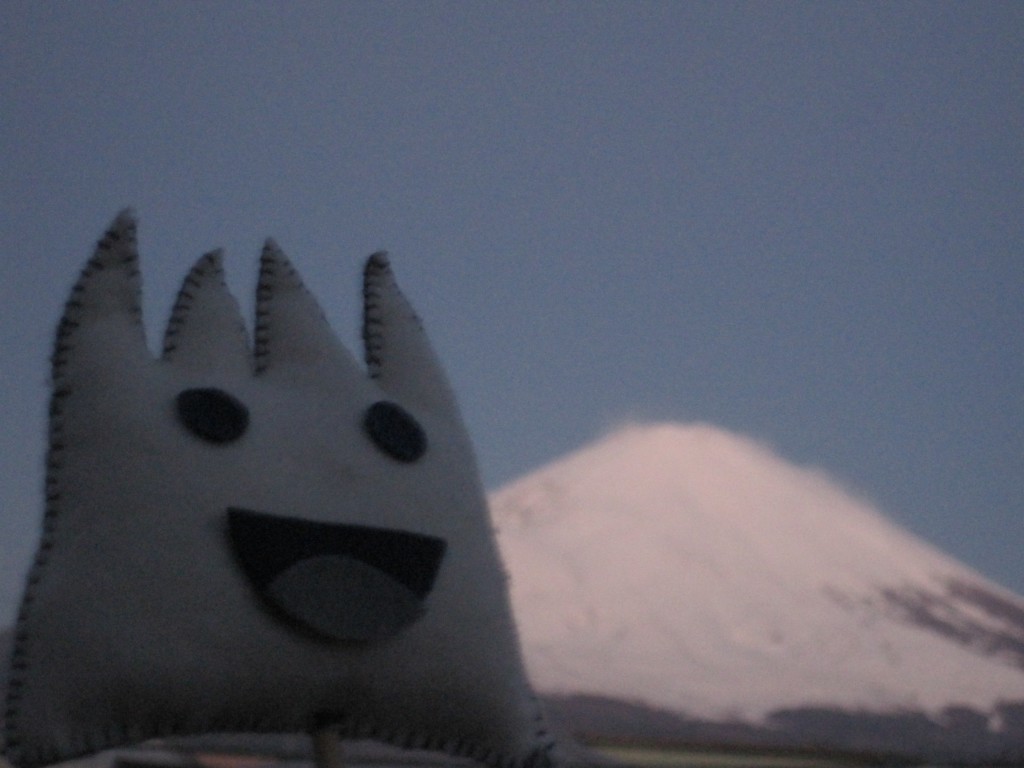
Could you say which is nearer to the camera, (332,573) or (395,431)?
(332,573)

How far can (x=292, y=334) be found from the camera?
181 cm

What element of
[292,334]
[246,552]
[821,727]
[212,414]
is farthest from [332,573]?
[821,727]

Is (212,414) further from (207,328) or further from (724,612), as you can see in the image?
(724,612)

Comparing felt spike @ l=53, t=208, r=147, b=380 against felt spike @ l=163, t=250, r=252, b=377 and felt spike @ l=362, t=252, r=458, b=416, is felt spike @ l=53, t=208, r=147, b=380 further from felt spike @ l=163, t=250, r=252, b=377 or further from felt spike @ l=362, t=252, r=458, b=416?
felt spike @ l=362, t=252, r=458, b=416

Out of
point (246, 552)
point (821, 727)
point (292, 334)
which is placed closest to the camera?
point (246, 552)

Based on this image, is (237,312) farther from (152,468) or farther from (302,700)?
(302,700)

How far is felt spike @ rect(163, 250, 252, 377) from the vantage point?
1.70 metres

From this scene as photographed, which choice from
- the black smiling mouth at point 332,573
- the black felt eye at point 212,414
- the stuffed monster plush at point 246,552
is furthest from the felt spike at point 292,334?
the black smiling mouth at point 332,573

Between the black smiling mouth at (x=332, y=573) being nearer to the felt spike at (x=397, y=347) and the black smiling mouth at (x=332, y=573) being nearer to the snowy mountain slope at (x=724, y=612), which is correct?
the felt spike at (x=397, y=347)

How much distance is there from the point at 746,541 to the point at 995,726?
327cm

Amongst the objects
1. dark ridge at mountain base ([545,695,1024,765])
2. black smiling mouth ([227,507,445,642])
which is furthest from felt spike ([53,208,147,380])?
dark ridge at mountain base ([545,695,1024,765])

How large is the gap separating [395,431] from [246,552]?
1.14 feet

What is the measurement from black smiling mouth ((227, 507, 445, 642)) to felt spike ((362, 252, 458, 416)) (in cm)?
33

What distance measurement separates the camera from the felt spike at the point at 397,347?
1.88m
